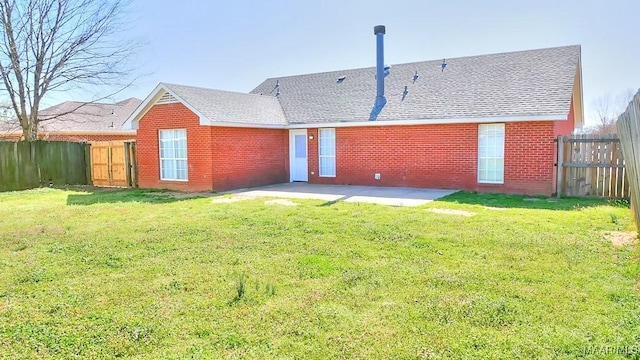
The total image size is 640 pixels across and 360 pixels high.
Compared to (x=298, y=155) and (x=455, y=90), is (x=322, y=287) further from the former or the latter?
(x=298, y=155)

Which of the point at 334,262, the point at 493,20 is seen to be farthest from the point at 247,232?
the point at 493,20

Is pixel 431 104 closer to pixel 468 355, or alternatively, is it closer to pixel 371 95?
pixel 371 95

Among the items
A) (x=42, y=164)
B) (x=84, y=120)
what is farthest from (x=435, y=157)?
(x=84, y=120)

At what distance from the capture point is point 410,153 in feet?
50.7

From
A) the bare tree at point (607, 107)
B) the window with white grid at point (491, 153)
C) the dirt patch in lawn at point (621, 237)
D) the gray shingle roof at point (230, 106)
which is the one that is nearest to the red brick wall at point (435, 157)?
the window with white grid at point (491, 153)

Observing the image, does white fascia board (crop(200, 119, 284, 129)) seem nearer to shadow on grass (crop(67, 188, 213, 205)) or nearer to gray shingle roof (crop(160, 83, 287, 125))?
gray shingle roof (crop(160, 83, 287, 125))

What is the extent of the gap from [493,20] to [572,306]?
1484cm

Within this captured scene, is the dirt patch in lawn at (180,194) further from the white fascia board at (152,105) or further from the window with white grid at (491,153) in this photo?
the window with white grid at (491,153)

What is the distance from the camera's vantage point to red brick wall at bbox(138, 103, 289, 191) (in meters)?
15.1

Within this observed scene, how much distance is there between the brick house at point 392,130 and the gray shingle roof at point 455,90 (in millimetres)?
45

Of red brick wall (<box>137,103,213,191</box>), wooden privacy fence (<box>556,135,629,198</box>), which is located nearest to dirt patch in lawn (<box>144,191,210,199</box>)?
red brick wall (<box>137,103,213,191</box>)

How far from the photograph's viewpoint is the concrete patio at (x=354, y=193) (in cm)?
1226

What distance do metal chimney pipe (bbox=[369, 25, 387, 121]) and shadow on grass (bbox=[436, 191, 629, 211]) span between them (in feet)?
16.7

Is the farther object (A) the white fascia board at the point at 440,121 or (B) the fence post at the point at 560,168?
(A) the white fascia board at the point at 440,121
